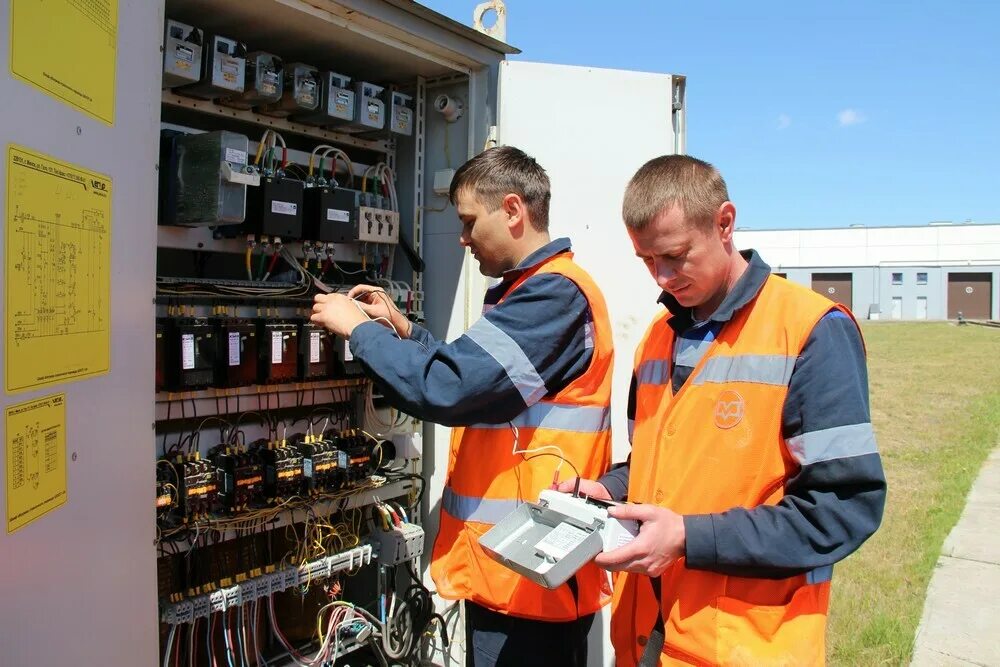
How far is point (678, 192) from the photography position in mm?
1589

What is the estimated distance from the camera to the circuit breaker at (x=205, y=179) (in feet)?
8.19

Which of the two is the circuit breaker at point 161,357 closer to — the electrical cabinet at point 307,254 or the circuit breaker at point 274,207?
the electrical cabinet at point 307,254

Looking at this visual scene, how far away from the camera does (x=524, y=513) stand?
5.58ft

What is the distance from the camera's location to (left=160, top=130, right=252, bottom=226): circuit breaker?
250 cm

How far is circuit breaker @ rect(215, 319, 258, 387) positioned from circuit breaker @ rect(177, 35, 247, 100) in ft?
2.64

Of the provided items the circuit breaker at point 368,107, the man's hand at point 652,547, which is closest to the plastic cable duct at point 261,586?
the man's hand at point 652,547

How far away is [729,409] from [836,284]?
4182cm

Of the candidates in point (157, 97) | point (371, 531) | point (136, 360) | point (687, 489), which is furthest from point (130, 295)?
point (371, 531)

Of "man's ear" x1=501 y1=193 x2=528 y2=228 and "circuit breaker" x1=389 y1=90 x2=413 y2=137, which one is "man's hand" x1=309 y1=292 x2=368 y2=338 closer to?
"man's ear" x1=501 y1=193 x2=528 y2=228

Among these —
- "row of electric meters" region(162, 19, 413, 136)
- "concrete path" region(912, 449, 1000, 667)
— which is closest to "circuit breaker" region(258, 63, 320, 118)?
"row of electric meters" region(162, 19, 413, 136)

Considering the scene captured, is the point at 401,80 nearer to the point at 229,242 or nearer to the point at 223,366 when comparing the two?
the point at 229,242

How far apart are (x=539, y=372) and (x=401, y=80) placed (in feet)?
6.19

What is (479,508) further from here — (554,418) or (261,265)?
(261,265)

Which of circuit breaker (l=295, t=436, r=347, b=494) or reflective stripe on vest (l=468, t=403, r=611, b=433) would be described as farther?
circuit breaker (l=295, t=436, r=347, b=494)
